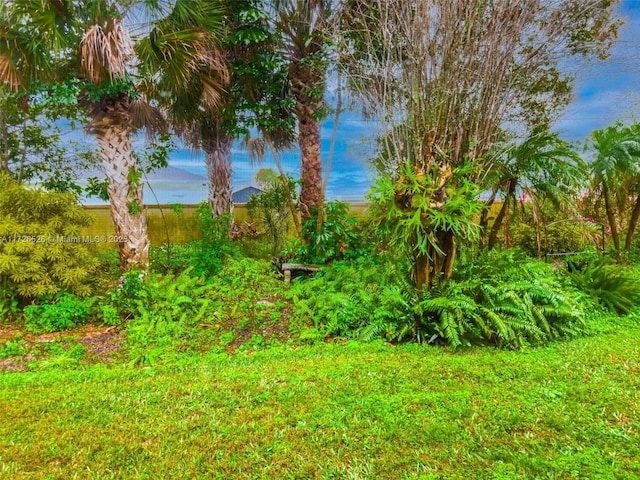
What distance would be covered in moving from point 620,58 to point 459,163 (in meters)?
5.15

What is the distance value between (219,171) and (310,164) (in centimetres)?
302

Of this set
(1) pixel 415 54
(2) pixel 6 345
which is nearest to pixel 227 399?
(2) pixel 6 345

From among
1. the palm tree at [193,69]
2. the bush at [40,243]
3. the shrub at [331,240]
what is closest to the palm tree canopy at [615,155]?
the shrub at [331,240]

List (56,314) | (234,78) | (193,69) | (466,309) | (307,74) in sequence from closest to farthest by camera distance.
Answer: (466,309) < (56,314) < (193,69) < (234,78) < (307,74)

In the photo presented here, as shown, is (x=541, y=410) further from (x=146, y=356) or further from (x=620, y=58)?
(x=620, y=58)

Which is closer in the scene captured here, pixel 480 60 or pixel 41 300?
pixel 480 60

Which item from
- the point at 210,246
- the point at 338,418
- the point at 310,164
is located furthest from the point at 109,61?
the point at 338,418

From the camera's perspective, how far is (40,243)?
4156 millimetres

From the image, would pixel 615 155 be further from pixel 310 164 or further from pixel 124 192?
pixel 124 192

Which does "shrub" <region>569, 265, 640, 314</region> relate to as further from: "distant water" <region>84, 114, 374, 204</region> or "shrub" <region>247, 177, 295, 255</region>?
"shrub" <region>247, 177, 295, 255</region>

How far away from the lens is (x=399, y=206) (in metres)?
3.52

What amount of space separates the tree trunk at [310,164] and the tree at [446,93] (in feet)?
8.09

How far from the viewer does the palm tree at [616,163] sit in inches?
244

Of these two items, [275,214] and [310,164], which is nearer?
[310,164]
